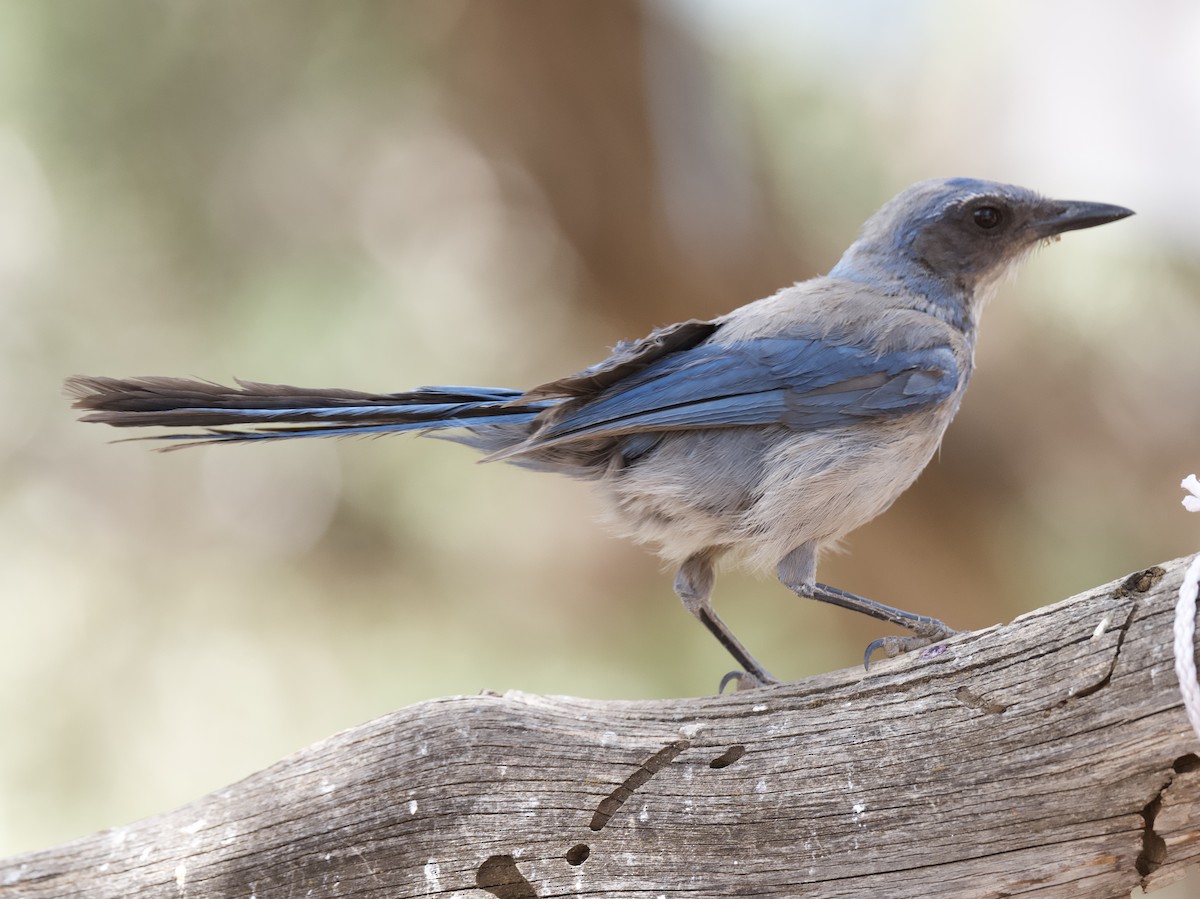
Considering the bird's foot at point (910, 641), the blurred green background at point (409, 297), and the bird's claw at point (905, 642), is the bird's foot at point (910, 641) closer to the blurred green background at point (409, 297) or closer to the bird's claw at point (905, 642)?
the bird's claw at point (905, 642)

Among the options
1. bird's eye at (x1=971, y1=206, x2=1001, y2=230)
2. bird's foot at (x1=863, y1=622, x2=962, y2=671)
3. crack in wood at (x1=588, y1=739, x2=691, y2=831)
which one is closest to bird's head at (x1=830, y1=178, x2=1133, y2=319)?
bird's eye at (x1=971, y1=206, x2=1001, y2=230)

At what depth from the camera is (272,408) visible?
2.82 meters

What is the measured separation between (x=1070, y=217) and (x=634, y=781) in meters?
2.25

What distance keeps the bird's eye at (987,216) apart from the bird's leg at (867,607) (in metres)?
1.24

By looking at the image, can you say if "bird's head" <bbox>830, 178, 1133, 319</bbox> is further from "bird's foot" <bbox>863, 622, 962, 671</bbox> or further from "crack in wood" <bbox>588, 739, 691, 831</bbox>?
"crack in wood" <bbox>588, 739, 691, 831</bbox>

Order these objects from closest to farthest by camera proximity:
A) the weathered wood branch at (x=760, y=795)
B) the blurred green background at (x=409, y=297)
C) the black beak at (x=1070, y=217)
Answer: the weathered wood branch at (x=760, y=795), the black beak at (x=1070, y=217), the blurred green background at (x=409, y=297)

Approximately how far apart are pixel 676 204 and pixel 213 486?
2.62m

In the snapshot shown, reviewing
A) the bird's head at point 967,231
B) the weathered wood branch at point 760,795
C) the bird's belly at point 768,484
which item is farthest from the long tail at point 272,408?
the bird's head at point 967,231

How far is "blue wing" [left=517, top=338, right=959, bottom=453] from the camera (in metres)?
3.07

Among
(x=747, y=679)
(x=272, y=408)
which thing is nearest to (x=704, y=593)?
(x=747, y=679)

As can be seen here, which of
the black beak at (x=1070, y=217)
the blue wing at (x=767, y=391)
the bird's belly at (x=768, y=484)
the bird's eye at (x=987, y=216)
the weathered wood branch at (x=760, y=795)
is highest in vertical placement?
the bird's eye at (x=987, y=216)

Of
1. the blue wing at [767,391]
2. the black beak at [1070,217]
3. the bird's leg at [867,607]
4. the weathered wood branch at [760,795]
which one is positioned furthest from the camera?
the black beak at [1070,217]

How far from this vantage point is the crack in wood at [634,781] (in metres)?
2.46

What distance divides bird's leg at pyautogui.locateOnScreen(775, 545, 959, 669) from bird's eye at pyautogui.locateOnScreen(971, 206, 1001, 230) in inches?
48.9
